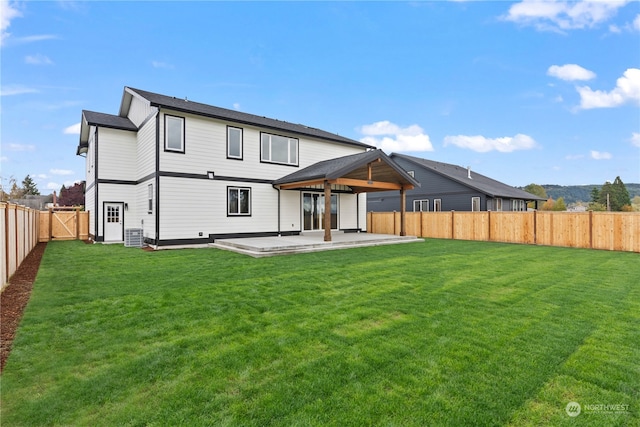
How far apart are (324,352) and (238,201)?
11.1 m

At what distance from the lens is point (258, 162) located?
1420 cm

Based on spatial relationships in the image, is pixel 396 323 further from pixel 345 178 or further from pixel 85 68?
pixel 85 68

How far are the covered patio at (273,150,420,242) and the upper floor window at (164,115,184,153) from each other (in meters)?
4.30

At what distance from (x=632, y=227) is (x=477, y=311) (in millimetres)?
12083

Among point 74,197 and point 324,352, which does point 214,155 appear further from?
point 74,197

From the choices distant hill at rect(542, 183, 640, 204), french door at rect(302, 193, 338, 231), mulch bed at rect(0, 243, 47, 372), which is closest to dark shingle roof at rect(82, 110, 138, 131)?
mulch bed at rect(0, 243, 47, 372)

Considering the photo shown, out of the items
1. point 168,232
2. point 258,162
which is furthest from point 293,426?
point 258,162

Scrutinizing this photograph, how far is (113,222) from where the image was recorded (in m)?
14.5

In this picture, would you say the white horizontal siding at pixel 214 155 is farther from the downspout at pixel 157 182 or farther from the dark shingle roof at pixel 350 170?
the dark shingle roof at pixel 350 170

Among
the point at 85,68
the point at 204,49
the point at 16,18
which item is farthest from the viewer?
the point at 204,49

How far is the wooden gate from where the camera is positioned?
15914mm

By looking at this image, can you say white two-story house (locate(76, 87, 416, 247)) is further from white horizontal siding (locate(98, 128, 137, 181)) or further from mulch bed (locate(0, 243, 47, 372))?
mulch bed (locate(0, 243, 47, 372))

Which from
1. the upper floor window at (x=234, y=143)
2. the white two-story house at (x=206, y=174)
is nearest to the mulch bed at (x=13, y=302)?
the white two-story house at (x=206, y=174)

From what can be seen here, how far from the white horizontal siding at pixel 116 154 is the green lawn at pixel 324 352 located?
374 inches
